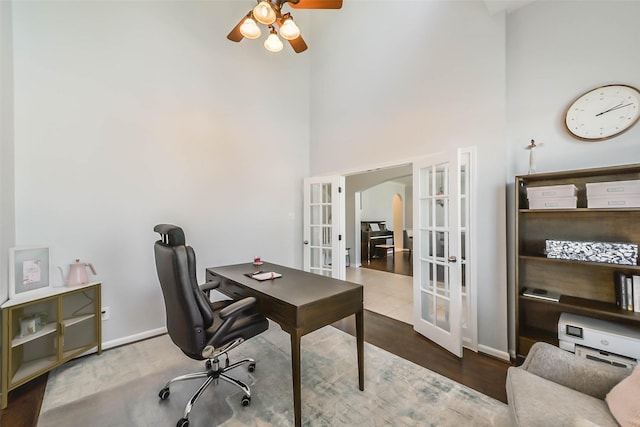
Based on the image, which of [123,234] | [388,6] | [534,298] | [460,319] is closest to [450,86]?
[388,6]

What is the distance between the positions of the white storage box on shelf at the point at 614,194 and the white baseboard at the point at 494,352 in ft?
4.72

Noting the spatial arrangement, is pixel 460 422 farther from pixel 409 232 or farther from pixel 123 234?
pixel 409 232

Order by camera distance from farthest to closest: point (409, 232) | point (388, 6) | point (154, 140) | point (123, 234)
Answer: point (409, 232) → point (388, 6) → point (154, 140) → point (123, 234)

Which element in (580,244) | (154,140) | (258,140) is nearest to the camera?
(580,244)

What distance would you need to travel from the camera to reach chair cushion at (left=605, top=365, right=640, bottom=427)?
2.95 ft

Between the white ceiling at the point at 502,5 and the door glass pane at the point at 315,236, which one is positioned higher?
the white ceiling at the point at 502,5

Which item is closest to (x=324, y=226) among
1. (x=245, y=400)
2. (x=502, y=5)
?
(x=245, y=400)

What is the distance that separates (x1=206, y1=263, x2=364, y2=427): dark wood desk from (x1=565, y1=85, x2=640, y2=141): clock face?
2141 mm

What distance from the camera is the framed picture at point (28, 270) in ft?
6.20

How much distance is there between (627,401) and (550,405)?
25 cm

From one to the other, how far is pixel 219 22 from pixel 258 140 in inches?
59.2

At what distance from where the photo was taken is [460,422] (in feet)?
5.13

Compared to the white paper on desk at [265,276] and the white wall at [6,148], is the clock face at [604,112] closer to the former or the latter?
the white paper on desk at [265,276]

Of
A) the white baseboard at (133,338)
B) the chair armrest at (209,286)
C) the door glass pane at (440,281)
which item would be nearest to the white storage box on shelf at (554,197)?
the door glass pane at (440,281)
